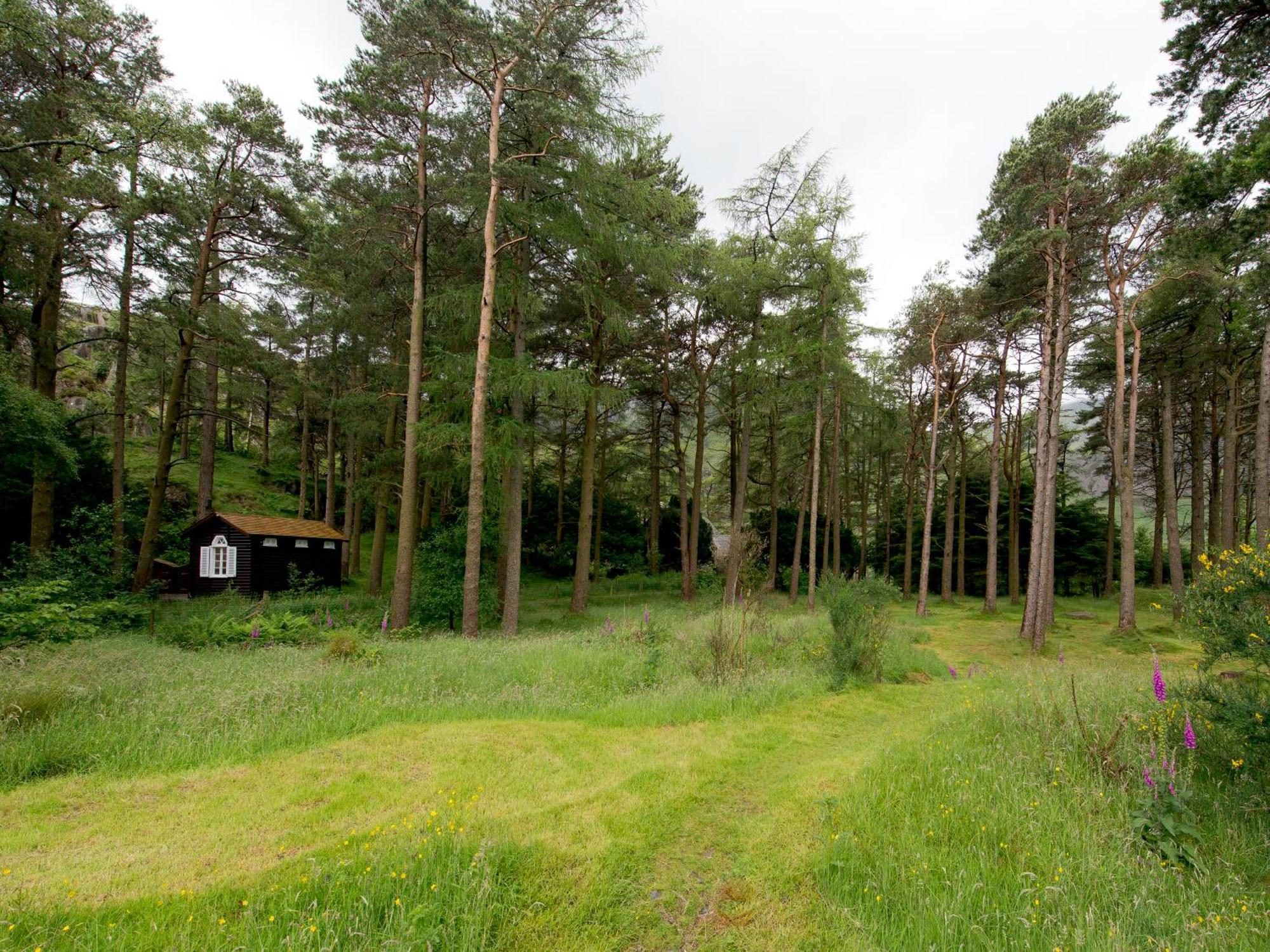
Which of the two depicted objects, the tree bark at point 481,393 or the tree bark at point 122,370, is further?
the tree bark at point 122,370

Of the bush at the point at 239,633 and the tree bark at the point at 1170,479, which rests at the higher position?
the tree bark at the point at 1170,479

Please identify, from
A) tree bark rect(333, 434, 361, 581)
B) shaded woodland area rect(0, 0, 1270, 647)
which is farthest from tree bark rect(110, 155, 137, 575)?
tree bark rect(333, 434, 361, 581)

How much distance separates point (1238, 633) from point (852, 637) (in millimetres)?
4833

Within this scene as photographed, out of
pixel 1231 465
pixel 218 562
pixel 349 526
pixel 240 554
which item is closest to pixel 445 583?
pixel 240 554

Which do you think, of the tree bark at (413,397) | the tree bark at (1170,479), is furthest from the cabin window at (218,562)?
the tree bark at (1170,479)

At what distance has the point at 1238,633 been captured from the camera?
3818 millimetres

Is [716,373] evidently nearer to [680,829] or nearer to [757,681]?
[757,681]

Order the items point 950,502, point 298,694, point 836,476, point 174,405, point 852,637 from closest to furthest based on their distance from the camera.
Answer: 1. point 298,694
2. point 852,637
3. point 174,405
4. point 836,476
5. point 950,502

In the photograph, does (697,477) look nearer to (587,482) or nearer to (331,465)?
(587,482)

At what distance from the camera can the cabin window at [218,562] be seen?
1814cm

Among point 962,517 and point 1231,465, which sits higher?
point 1231,465

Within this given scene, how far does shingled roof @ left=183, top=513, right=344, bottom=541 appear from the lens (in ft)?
59.7

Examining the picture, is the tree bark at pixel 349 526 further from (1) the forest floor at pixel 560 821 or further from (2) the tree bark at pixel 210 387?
(1) the forest floor at pixel 560 821

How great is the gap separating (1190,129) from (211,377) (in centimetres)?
2492
